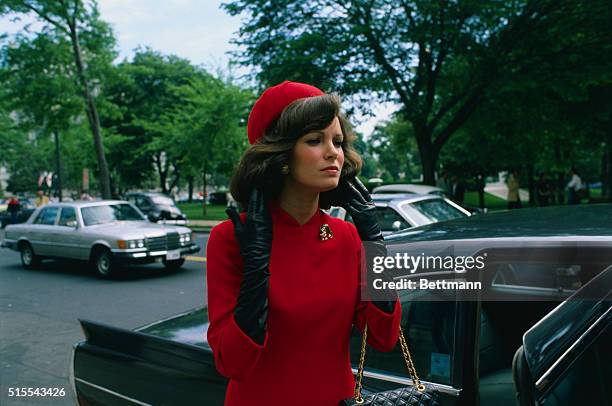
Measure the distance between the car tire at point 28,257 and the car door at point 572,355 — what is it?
12.6 m

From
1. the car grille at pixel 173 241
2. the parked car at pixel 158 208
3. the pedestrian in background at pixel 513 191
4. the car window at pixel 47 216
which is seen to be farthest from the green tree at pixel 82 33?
the pedestrian in background at pixel 513 191

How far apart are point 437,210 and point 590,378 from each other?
6645 millimetres

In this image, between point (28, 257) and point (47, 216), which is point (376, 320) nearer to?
point (47, 216)

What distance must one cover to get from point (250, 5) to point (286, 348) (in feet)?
57.5

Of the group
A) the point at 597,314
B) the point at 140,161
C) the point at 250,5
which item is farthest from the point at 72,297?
the point at 140,161

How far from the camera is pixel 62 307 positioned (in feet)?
26.0

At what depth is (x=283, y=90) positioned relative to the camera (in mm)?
1548

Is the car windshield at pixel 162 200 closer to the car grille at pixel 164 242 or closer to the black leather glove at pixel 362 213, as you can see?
the car grille at pixel 164 242

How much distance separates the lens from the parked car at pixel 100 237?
10391mm

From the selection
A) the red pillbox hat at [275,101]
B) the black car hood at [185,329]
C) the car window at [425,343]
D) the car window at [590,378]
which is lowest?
the black car hood at [185,329]

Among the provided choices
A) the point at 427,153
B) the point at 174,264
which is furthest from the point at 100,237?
the point at 427,153

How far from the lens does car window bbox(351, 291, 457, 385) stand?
2145 mm

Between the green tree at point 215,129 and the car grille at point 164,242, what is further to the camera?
the green tree at point 215,129

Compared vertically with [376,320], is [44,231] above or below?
below
